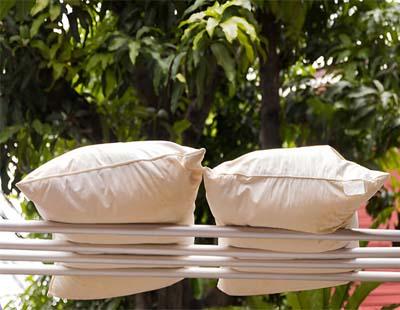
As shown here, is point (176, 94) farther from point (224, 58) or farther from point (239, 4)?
point (239, 4)

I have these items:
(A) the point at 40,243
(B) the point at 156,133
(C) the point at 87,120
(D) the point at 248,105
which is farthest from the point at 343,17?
(A) the point at 40,243

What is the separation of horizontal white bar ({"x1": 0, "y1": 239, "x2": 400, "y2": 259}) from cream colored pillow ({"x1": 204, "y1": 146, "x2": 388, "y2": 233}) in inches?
2.2

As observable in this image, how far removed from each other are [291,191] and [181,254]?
0.23m

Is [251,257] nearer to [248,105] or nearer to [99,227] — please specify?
[99,227]

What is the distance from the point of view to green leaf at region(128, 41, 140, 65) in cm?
266

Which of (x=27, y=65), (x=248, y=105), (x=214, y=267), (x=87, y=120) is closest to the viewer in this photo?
(x=214, y=267)

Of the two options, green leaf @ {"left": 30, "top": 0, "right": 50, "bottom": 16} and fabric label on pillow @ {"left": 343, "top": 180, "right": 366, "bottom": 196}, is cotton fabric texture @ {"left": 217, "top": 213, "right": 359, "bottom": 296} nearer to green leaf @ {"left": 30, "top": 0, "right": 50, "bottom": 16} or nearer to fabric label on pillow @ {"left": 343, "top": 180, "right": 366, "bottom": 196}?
fabric label on pillow @ {"left": 343, "top": 180, "right": 366, "bottom": 196}

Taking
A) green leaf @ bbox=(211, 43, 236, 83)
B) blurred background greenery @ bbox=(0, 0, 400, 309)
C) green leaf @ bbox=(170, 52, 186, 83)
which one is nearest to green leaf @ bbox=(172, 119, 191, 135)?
blurred background greenery @ bbox=(0, 0, 400, 309)

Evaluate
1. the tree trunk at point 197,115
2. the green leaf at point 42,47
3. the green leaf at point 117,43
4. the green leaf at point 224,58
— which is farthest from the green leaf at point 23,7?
the tree trunk at point 197,115

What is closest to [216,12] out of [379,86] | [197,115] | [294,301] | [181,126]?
[181,126]

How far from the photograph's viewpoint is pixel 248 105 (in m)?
3.53

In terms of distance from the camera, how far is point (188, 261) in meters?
1.57

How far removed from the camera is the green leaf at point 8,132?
2.80m

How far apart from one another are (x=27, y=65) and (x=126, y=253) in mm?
1450
